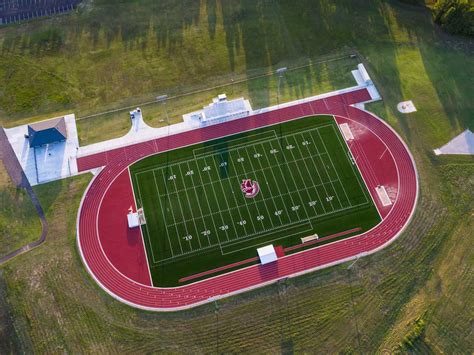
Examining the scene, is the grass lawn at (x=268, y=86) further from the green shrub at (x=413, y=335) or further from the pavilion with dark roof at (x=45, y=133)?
the pavilion with dark roof at (x=45, y=133)

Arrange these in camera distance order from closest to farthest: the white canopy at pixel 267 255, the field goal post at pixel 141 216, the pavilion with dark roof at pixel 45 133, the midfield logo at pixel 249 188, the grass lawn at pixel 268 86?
the grass lawn at pixel 268 86 → the white canopy at pixel 267 255 → the field goal post at pixel 141 216 → the midfield logo at pixel 249 188 → the pavilion with dark roof at pixel 45 133

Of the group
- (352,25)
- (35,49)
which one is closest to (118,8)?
(35,49)

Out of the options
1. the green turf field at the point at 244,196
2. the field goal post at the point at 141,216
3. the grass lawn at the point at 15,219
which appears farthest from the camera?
the field goal post at the point at 141,216

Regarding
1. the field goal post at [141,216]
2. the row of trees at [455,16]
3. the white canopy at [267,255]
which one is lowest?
the white canopy at [267,255]

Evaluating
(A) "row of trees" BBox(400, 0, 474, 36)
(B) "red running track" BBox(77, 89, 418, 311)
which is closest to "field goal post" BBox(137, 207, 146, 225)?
(B) "red running track" BBox(77, 89, 418, 311)

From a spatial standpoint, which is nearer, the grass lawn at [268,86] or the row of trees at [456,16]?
the grass lawn at [268,86]

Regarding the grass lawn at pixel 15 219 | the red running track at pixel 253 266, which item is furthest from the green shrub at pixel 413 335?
the grass lawn at pixel 15 219

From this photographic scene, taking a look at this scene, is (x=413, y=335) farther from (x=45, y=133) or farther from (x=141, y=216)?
(x=45, y=133)
